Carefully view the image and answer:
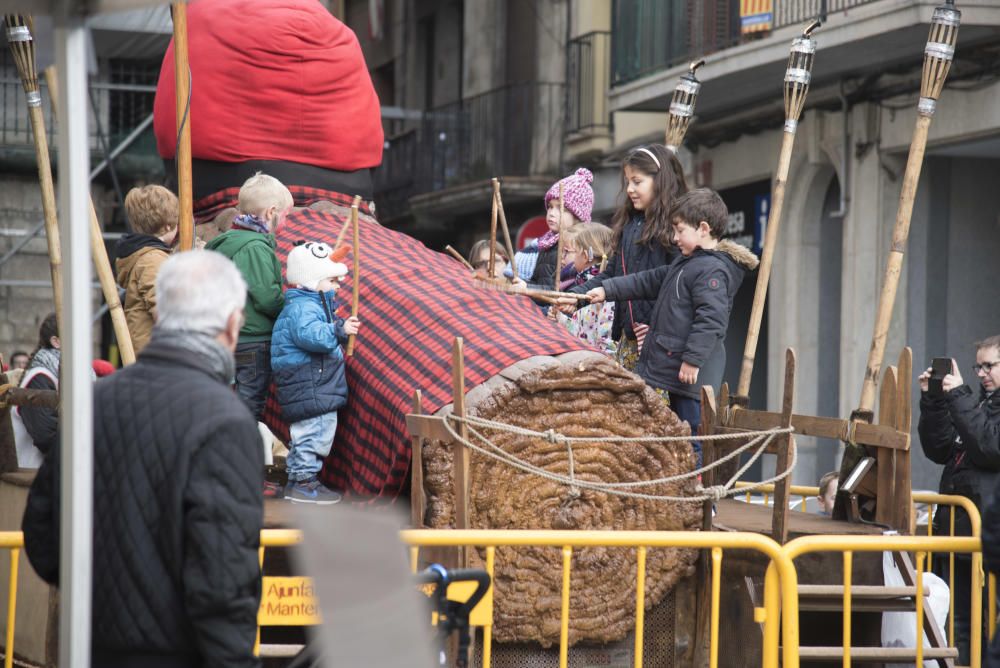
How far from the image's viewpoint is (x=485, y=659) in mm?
5395

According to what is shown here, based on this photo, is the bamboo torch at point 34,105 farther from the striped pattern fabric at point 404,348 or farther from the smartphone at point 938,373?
the smartphone at point 938,373

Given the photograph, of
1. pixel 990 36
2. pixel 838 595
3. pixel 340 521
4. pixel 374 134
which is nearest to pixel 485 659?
pixel 838 595

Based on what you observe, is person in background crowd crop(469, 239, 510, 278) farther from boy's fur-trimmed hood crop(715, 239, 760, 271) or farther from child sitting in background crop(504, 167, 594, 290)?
boy's fur-trimmed hood crop(715, 239, 760, 271)

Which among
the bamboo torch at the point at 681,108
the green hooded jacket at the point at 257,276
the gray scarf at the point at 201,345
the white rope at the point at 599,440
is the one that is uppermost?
the bamboo torch at the point at 681,108

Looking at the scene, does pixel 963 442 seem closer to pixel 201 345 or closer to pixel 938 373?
pixel 938 373

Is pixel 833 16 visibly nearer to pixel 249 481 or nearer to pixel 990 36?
pixel 990 36

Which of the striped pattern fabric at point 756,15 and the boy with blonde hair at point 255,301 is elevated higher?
the striped pattern fabric at point 756,15

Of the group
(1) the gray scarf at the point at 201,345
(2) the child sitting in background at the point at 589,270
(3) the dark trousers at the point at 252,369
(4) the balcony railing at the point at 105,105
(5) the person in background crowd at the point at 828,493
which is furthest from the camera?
(4) the balcony railing at the point at 105,105

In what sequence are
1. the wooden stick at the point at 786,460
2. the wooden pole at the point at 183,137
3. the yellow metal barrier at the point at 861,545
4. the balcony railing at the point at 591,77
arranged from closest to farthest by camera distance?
1. the yellow metal barrier at the point at 861,545
2. the wooden stick at the point at 786,460
3. the wooden pole at the point at 183,137
4. the balcony railing at the point at 591,77

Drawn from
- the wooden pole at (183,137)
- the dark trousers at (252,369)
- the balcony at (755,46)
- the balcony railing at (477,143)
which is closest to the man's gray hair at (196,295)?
the wooden pole at (183,137)

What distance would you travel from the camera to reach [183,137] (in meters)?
Answer: 6.67

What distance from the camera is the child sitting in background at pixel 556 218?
27.0ft

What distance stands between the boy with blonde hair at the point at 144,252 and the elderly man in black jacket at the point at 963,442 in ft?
11.4

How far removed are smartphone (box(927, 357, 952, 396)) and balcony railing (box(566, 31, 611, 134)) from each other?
11.9 metres
